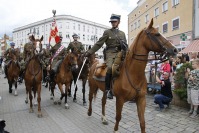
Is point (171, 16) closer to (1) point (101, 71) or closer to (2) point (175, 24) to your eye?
(2) point (175, 24)

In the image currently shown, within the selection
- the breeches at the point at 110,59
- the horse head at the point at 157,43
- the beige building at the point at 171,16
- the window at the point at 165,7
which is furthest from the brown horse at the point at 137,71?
the window at the point at 165,7

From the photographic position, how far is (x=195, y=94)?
6.60 m

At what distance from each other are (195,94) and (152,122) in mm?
1775

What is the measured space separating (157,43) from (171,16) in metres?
27.5

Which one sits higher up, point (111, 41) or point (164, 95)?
point (111, 41)

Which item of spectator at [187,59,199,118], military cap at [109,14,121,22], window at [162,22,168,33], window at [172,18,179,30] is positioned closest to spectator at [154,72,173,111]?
spectator at [187,59,199,118]

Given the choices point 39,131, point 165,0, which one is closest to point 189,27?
point 165,0

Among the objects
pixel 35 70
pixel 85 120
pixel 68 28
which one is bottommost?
pixel 85 120

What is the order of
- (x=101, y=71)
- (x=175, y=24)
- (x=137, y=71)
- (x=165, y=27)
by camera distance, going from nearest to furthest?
(x=137, y=71), (x=101, y=71), (x=175, y=24), (x=165, y=27)

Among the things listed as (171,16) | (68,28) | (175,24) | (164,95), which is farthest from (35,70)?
(68,28)

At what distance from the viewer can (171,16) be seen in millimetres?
29125

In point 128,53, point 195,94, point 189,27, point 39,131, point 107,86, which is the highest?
point 189,27

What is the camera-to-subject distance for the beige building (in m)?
24.5

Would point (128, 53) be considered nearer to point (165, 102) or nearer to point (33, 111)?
point (165, 102)
